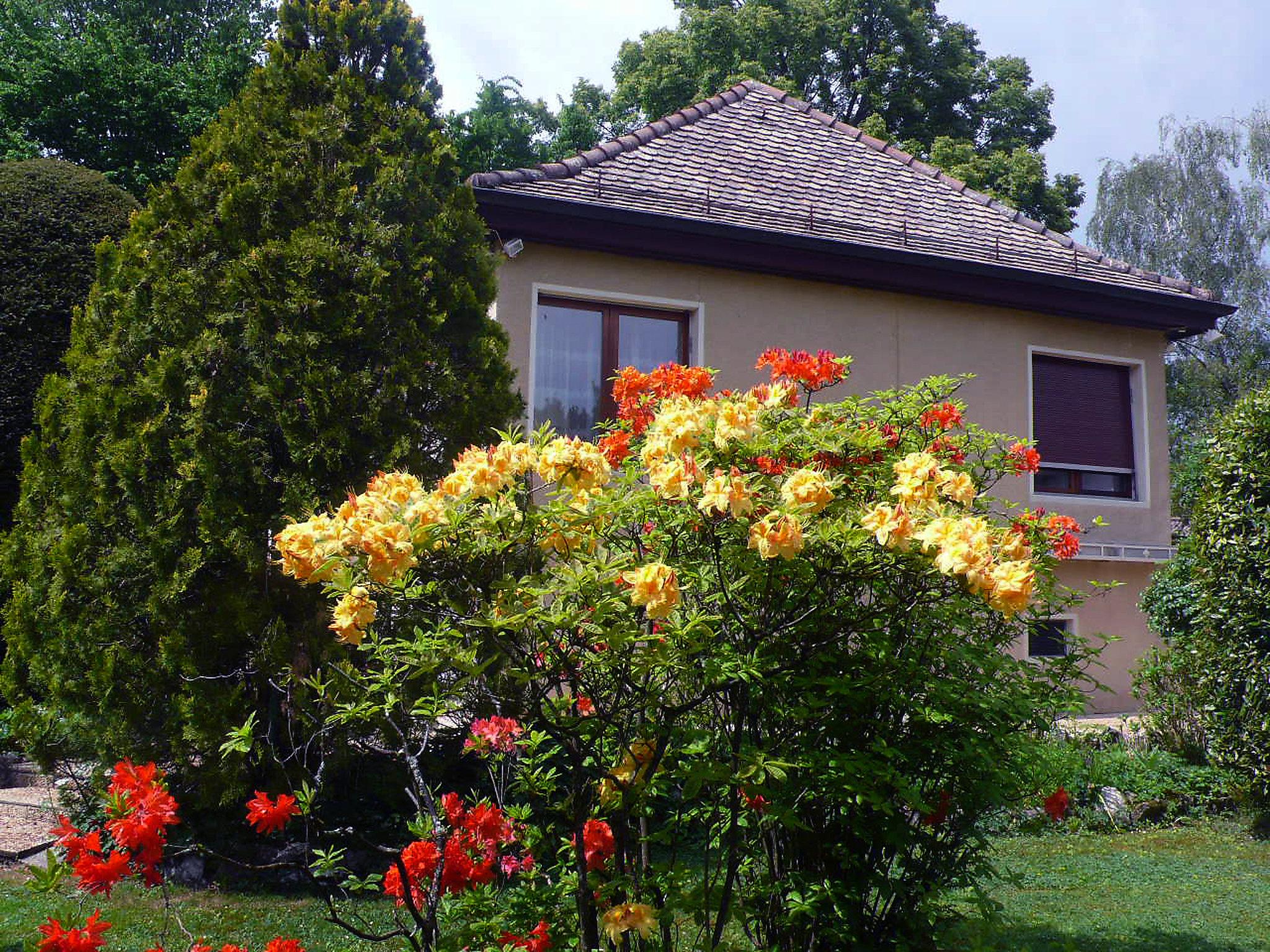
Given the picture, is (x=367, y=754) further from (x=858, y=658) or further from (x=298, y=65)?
(x=298, y=65)

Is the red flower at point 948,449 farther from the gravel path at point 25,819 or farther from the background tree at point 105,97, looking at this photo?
the background tree at point 105,97

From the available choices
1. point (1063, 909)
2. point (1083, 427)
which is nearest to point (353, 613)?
point (1063, 909)

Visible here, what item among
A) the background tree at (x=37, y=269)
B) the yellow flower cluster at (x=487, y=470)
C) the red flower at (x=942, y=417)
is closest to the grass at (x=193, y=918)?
the yellow flower cluster at (x=487, y=470)

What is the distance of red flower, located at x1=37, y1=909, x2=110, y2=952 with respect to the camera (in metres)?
2.32

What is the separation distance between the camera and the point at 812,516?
114 inches

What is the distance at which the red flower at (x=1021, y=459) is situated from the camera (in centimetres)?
430

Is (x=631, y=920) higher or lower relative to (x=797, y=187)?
lower

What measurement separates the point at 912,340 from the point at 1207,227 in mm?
22536

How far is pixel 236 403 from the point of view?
5.21m

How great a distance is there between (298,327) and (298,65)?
1.71 m

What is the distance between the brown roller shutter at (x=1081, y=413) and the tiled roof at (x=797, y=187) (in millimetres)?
1025

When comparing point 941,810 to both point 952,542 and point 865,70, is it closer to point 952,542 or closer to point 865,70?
point 952,542

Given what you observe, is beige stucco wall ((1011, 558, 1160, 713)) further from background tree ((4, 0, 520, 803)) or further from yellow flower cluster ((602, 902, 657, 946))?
yellow flower cluster ((602, 902, 657, 946))

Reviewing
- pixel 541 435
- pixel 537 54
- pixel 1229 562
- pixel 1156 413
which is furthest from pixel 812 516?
pixel 1156 413
